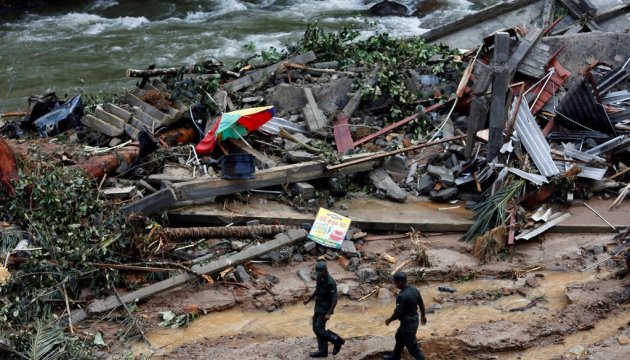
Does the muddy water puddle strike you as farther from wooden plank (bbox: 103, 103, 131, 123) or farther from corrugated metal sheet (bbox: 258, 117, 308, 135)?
wooden plank (bbox: 103, 103, 131, 123)

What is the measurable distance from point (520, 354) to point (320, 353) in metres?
1.90

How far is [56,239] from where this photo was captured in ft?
28.0

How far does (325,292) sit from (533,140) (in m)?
4.29

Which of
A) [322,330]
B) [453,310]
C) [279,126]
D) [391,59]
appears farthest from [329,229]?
[391,59]

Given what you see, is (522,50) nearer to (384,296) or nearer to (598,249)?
(598,249)

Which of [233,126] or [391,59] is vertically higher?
[391,59]

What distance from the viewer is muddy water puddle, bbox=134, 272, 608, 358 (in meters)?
7.80

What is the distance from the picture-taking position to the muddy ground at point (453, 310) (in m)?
7.34

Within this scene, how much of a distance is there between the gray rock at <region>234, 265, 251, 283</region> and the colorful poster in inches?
37.1

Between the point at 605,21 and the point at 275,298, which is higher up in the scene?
the point at 605,21

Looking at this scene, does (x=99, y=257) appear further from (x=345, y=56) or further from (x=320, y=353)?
(x=345, y=56)

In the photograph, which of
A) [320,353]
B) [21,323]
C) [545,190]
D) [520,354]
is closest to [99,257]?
[21,323]

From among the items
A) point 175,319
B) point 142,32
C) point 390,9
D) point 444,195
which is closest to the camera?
point 175,319

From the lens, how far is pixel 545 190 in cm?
959
